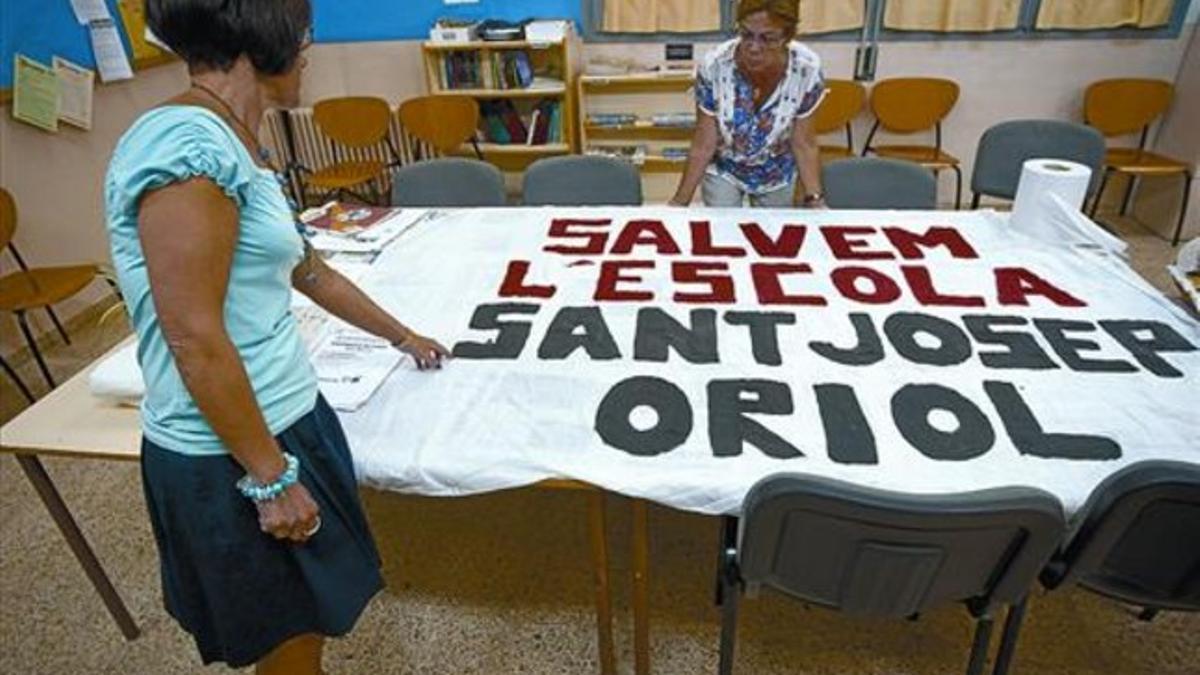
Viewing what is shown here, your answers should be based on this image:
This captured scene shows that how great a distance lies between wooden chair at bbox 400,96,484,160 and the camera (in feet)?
12.9

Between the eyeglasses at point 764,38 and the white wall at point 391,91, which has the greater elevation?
the eyeglasses at point 764,38

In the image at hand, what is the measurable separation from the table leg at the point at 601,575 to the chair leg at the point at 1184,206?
3837 mm

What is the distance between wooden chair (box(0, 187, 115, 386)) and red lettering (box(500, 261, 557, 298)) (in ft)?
6.40

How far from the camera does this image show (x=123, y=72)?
11.1ft

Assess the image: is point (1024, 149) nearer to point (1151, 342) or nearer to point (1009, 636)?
point (1151, 342)

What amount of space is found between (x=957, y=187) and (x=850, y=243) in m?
2.67

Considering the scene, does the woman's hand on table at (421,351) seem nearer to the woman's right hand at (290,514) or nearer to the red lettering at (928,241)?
the woman's right hand at (290,514)

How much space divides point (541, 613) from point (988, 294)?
52.4 inches

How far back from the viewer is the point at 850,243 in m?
1.90

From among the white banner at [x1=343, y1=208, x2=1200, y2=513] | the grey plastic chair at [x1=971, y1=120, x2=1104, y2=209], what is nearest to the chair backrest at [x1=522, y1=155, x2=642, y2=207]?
the white banner at [x1=343, y1=208, x2=1200, y2=513]

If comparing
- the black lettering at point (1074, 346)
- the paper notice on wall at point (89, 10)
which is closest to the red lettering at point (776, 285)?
the black lettering at point (1074, 346)

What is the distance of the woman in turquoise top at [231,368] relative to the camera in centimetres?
75

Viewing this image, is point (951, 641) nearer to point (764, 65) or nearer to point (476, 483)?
point (476, 483)

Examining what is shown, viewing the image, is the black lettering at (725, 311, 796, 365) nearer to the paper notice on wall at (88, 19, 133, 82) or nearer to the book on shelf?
the book on shelf
